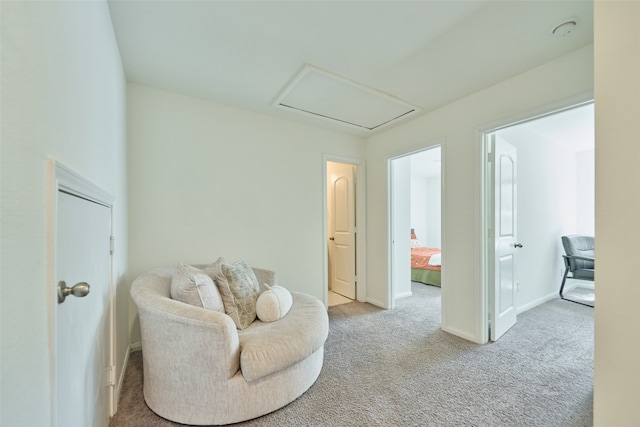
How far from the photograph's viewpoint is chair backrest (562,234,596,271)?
3.75 meters

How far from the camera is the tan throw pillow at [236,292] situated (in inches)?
75.1

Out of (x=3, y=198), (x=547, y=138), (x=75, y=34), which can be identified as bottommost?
(x=3, y=198)

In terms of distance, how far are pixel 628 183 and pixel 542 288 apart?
3.91m

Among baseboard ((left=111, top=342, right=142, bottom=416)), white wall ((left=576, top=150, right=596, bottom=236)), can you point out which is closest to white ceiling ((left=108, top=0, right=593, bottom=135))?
baseboard ((left=111, top=342, right=142, bottom=416))

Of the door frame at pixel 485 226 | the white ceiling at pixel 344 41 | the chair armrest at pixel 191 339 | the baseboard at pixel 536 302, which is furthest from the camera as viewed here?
the baseboard at pixel 536 302

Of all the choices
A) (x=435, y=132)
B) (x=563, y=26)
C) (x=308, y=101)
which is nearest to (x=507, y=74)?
(x=563, y=26)

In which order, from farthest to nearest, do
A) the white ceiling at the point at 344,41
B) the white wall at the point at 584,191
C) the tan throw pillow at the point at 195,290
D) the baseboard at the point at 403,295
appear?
the white wall at the point at 584,191 < the baseboard at the point at 403,295 < the tan throw pillow at the point at 195,290 < the white ceiling at the point at 344,41

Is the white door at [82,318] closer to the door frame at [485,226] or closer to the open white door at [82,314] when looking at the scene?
the open white door at [82,314]

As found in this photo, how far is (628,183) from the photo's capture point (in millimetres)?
798

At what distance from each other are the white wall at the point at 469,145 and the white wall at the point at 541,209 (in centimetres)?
85

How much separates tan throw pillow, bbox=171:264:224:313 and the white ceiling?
1647mm

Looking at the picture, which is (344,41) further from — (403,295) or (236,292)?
(403,295)

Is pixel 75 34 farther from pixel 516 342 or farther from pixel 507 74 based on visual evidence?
pixel 516 342

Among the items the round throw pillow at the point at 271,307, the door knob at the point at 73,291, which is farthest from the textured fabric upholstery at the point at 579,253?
the door knob at the point at 73,291
